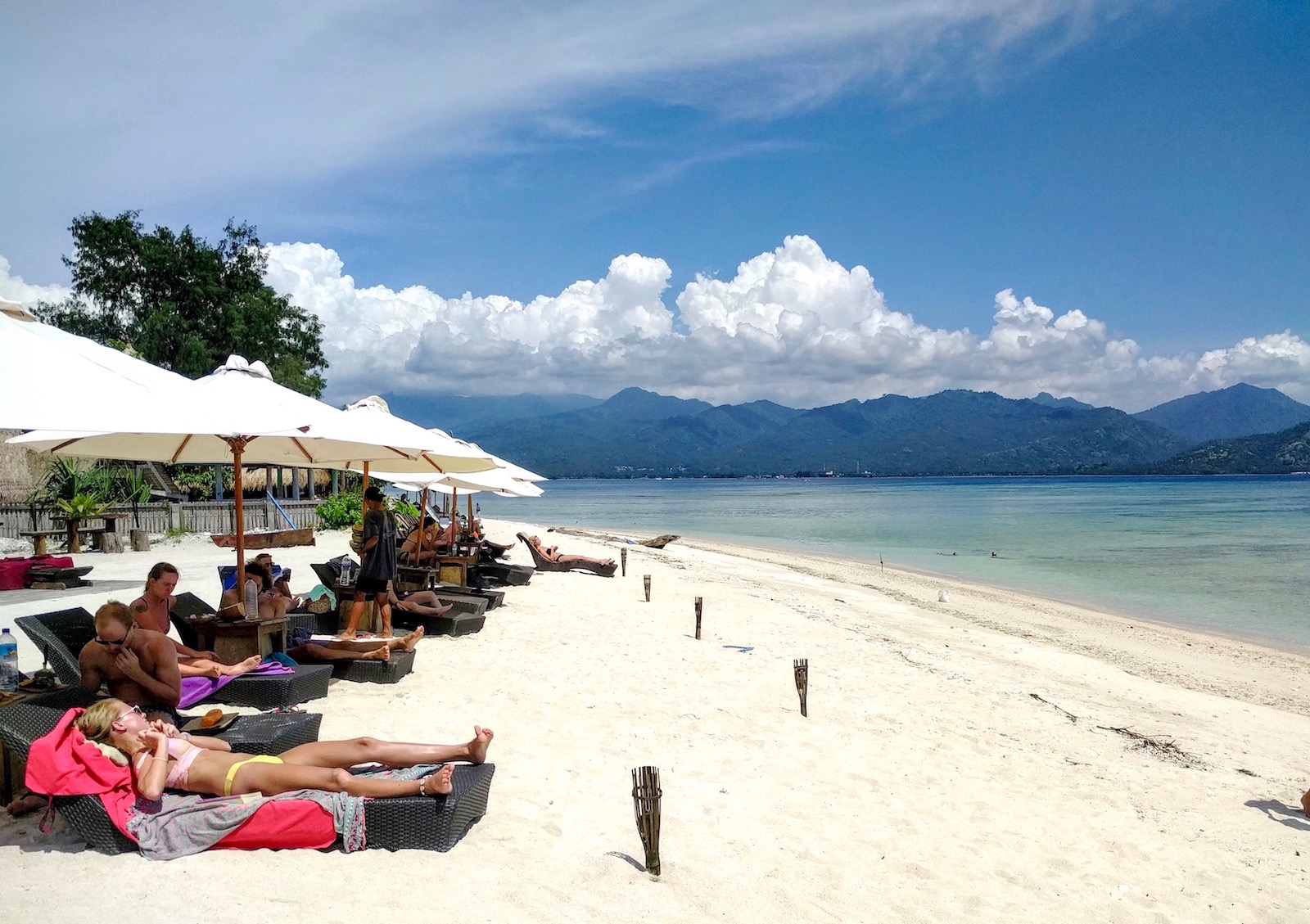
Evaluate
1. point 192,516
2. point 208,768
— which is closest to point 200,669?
point 208,768

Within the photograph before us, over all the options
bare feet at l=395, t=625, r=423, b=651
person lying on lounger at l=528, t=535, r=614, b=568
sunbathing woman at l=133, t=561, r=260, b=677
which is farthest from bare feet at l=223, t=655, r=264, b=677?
person lying on lounger at l=528, t=535, r=614, b=568

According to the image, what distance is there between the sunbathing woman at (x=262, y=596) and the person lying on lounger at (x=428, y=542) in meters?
3.58

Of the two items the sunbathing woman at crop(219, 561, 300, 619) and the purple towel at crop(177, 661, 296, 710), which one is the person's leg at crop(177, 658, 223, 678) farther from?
the sunbathing woman at crop(219, 561, 300, 619)

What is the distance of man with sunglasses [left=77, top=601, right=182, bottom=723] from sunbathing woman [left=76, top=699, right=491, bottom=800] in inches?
14.6

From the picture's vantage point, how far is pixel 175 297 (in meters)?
32.5

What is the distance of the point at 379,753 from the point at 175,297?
34060 mm

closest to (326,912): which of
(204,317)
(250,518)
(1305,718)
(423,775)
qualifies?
(423,775)

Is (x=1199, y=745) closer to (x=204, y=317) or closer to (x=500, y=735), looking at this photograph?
(x=500, y=735)

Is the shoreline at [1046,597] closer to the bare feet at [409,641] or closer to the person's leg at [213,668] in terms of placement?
the bare feet at [409,641]

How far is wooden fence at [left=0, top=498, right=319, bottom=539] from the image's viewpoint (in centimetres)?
1581

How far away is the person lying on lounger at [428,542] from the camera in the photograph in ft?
37.7

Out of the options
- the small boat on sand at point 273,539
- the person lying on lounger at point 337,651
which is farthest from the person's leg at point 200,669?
the small boat on sand at point 273,539

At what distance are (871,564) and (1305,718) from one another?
17.1 meters

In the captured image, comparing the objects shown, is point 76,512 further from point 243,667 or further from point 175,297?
point 175,297
